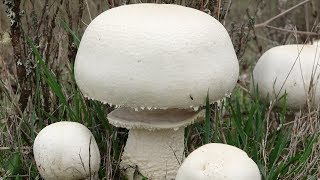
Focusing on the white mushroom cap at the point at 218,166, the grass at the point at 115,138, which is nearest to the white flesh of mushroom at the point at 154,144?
the grass at the point at 115,138

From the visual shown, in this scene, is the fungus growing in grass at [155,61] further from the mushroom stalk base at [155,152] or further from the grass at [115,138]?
the grass at [115,138]

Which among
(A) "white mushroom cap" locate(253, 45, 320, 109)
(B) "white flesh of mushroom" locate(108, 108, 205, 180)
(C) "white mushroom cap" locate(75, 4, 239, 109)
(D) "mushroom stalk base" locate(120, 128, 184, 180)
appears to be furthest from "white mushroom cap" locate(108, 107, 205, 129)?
(A) "white mushroom cap" locate(253, 45, 320, 109)

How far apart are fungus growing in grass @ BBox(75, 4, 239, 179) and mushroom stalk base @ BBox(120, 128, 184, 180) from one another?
0.15m

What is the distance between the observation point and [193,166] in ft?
7.88

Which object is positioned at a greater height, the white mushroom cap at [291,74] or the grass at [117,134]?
the white mushroom cap at [291,74]

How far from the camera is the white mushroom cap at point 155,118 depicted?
2.81 metres

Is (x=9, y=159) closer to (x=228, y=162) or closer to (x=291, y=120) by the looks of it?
(x=228, y=162)

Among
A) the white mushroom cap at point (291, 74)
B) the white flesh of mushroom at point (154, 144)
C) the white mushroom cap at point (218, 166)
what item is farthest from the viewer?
the white mushroom cap at point (291, 74)

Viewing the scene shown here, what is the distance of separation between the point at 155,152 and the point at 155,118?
24 cm

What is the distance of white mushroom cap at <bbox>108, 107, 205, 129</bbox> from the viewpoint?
A: 2814mm

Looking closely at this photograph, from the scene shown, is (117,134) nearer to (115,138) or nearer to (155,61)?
(115,138)

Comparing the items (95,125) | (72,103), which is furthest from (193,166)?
(72,103)

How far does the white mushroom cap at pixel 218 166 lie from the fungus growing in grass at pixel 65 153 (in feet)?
1.81

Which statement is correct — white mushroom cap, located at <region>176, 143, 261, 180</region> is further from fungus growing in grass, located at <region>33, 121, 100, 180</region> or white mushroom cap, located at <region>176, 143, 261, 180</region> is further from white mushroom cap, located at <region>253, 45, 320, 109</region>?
white mushroom cap, located at <region>253, 45, 320, 109</region>
